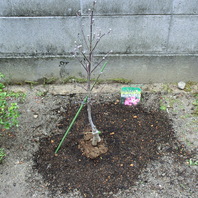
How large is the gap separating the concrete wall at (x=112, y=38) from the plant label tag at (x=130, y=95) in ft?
1.63

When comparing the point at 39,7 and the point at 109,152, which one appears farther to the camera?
the point at 39,7

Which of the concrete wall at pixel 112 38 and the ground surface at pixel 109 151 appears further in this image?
the concrete wall at pixel 112 38

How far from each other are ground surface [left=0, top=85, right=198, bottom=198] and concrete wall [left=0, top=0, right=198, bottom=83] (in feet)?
1.28

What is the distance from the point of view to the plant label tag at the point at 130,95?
293cm

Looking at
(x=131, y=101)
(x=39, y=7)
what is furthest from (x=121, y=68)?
(x=39, y=7)


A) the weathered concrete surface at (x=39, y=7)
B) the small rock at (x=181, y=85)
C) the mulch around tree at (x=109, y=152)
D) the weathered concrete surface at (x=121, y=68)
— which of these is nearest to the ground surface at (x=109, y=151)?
the mulch around tree at (x=109, y=152)

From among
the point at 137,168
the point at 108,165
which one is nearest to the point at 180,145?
the point at 137,168

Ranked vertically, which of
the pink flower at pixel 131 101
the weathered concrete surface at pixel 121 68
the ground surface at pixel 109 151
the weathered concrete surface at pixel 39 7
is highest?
the weathered concrete surface at pixel 39 7

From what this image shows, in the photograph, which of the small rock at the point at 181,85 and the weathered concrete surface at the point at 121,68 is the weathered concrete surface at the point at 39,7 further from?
the small rock at the point at 181,85

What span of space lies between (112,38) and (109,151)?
1.54 meters

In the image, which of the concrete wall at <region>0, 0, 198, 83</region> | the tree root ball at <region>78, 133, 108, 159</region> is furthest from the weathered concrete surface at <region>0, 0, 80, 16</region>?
the tree root ball at <region>78, 133, 108, 159</region>

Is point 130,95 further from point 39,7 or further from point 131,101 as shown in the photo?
point 39,7

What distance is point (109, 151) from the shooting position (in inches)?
92.7

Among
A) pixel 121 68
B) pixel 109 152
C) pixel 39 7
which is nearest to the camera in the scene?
pixel 109 152
